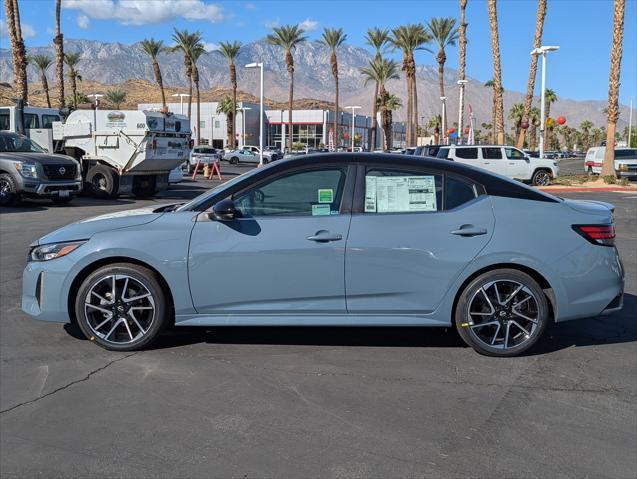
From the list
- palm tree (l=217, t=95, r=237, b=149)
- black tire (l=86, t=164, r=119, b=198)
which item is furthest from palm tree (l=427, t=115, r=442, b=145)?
black tire (l=86, t=164, r=119, b=198)

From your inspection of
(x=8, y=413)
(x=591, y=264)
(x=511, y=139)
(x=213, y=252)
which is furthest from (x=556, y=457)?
(x=511, y=139)

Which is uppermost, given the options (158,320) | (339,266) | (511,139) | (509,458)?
(511,139)

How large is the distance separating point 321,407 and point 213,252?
154cm

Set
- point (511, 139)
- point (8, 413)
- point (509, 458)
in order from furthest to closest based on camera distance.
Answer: point (511, 139), point (8, 413), point (509, 458)

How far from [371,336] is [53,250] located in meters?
2.80

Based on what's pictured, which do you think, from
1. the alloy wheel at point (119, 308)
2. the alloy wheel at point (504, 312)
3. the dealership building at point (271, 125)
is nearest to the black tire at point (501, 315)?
the alloy wheel at point (504, 312)

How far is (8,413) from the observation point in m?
4.18

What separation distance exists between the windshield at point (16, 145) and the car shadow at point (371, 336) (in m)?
12.8

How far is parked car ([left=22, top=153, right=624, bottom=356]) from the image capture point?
5.08m

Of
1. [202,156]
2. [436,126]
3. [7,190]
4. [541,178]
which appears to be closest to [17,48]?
[7,190]

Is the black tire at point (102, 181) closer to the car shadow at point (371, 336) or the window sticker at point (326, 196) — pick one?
the car shadow at point (371, 336)

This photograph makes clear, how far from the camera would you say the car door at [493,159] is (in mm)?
27312

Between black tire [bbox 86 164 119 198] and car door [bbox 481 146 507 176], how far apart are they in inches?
600

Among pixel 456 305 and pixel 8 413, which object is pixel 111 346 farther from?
pixel 456 305
